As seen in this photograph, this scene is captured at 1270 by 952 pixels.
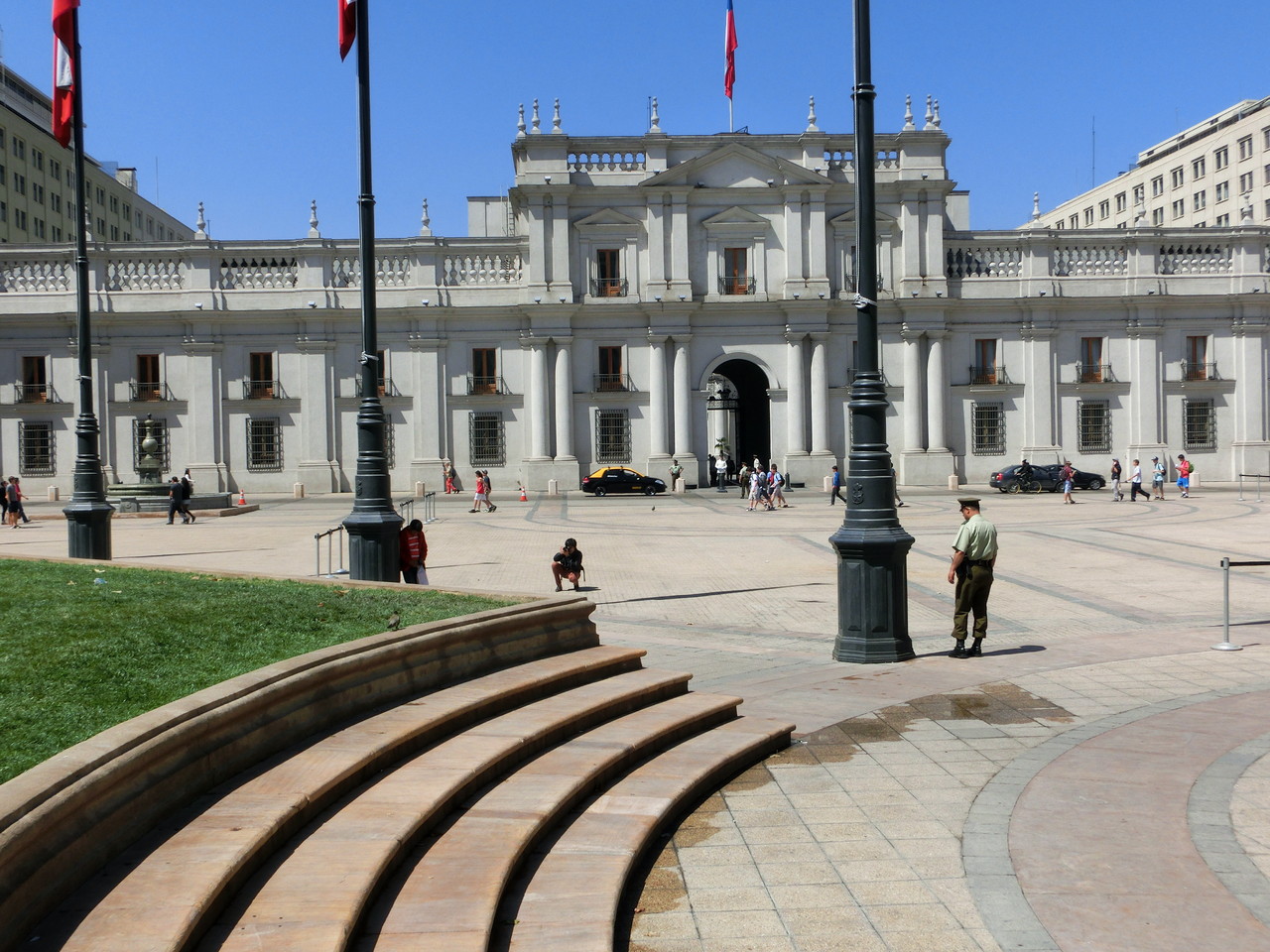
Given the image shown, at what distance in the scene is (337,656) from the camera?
25.0ft

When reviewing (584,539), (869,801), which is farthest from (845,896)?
(584,539)

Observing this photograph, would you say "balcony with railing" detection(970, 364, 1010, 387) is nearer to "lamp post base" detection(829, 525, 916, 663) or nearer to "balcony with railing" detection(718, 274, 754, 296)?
"balcony with railing" detection(718, 274, 754, 296)

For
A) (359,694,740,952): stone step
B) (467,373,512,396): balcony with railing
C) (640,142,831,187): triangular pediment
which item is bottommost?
(359,694,740,952): stone step

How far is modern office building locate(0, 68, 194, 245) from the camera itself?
237ft

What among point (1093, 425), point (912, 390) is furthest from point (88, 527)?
point (1093, 425)

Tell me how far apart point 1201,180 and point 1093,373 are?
133 ft

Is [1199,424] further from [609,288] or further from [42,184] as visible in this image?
[42,184]

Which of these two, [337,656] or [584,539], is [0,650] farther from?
[584,539]

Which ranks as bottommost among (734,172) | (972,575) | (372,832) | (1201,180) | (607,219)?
(372,832)

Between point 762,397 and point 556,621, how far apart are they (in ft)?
146

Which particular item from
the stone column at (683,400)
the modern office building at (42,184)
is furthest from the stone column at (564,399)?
the modern office building at (42,184)

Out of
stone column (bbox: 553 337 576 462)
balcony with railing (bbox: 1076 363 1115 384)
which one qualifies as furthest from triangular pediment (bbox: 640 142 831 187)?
balcony with railing (bbox: 1076 363 1115 384)

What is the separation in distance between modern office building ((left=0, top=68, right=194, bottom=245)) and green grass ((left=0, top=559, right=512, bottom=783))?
226 ft

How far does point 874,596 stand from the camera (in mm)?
12078
